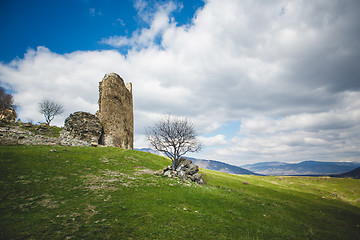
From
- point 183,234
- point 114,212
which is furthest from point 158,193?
point 183,234

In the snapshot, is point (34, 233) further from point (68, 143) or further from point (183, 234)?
point (68, 143)

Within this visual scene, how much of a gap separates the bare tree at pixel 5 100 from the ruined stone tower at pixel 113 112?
4711 centimetres

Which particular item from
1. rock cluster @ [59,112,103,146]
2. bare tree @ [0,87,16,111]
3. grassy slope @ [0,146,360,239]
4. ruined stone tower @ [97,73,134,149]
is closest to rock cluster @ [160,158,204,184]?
grassy slope @ [0,146,360,239]

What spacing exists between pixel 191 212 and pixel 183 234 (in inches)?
148

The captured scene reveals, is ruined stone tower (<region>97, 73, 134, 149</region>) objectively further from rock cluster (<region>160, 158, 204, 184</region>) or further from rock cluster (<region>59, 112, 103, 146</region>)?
rock cluster (<region>160, 158, 204, 184</region>)

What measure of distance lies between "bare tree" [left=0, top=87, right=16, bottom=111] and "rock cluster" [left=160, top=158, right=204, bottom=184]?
74.7 m

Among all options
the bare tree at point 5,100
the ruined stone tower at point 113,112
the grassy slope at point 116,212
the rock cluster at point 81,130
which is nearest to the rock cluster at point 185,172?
the grassy slope at point 116,212

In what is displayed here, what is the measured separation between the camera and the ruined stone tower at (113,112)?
→ 43.3 meters

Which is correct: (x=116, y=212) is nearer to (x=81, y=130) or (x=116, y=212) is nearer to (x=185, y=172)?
(x=185, y=172)

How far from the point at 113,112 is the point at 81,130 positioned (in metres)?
9.80

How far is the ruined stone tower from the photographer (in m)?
43.3

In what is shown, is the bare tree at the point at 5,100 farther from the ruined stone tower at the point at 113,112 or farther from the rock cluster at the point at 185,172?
the rock cluster at the point at 185,172

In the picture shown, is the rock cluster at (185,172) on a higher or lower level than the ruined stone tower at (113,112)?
lower

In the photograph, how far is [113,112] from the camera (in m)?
45.2
